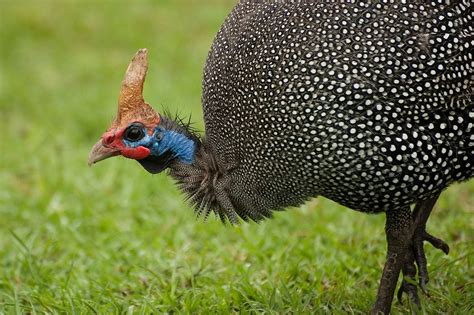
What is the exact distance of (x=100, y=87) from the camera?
8.24 meters

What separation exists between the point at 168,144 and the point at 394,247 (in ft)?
3.42

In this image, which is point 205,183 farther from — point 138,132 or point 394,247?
point 394,247

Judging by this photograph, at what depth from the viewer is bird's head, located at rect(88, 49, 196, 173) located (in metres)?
3.12

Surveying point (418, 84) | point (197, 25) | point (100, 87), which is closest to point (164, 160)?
point (418, 84)

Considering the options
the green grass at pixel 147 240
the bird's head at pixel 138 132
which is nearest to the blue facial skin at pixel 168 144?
the bird's head at pixel 138 132

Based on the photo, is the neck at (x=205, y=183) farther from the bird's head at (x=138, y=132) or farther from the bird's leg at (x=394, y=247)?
the bird's leg at (x=394, y=247)

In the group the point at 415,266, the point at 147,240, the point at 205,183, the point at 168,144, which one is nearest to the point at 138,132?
the point at 168,144

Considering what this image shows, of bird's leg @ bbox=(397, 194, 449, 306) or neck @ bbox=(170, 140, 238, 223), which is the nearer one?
neck @ bbox=(170, 140, 238, 223)

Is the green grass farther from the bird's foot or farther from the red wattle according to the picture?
the red wattle

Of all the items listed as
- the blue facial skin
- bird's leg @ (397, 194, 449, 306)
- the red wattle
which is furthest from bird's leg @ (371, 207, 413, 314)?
the red wattle

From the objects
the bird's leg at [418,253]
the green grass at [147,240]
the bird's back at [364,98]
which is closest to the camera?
the bird's back at [364,98]

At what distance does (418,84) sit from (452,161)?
0.33m

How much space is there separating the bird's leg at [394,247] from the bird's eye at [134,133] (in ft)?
3.55

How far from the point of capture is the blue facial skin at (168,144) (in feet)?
10.5
